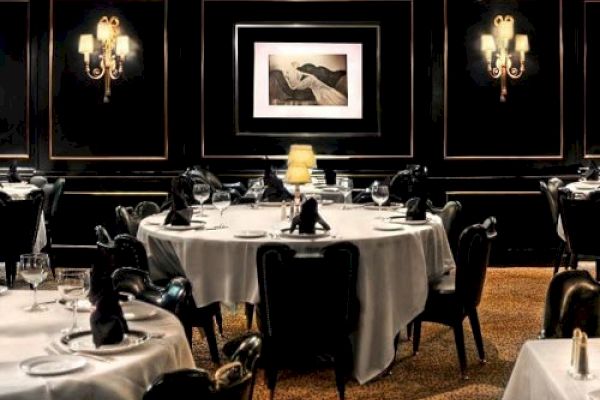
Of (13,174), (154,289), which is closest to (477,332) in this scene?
(154,289)

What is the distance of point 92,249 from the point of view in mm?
8727

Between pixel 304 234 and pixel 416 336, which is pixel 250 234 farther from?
pixel 416 336

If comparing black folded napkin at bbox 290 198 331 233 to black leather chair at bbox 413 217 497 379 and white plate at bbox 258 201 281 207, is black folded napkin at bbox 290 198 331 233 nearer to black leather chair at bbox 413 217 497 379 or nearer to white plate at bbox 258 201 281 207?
black leather chair at bbox 413 217 497 379

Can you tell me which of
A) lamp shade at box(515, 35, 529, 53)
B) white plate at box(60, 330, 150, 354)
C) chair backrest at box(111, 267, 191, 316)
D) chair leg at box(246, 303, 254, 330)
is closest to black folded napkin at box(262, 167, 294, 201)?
chair leg at box(246, 303, 254, 330)

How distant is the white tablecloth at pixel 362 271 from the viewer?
4.50m

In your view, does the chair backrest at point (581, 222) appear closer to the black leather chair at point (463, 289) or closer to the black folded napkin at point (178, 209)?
the black leather chair at point (463, 289)

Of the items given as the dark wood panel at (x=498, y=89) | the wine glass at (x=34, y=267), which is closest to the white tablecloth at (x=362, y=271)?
the wine glass at (x=34, y=267)

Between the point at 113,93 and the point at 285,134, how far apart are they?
1759 mm

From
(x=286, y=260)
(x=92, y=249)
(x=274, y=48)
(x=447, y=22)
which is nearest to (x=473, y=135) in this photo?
(x=447, y=22)

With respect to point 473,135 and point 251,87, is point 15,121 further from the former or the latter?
point 473,135

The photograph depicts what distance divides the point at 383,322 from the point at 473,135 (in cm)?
453

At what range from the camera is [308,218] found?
4578 mm

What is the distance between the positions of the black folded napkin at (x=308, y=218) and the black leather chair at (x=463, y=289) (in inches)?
28.7

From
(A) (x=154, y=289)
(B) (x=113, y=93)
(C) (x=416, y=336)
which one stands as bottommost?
(C) (x=416, y=336)
